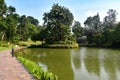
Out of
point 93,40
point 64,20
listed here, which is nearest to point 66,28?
point 64,20

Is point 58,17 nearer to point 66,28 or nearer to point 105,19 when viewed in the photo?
→ point 66,28

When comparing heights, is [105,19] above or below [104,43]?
above

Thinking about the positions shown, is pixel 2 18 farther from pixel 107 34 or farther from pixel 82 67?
pixel 82 67

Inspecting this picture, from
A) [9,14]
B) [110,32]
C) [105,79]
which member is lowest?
[105,79]

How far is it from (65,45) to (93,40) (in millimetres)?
22636

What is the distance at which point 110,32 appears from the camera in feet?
203

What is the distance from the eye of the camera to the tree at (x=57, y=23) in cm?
5635

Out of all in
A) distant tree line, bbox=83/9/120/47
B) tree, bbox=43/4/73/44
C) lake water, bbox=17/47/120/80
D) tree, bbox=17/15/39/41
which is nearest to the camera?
lake water, bbox=17/47/120/80

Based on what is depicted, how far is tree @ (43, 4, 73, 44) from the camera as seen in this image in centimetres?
5635

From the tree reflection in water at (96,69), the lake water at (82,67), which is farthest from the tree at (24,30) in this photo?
the tree reflection in water at (96,69)

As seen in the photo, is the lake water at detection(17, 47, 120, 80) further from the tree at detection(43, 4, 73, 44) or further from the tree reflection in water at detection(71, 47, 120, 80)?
the tree at detection(43, 4, 73, 44)

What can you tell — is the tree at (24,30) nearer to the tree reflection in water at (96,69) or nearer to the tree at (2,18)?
the tree at (2,18)

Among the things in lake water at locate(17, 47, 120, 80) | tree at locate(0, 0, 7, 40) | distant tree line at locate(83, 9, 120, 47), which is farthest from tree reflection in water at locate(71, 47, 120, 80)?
distant tree line at locate(83, 9, 120, 47)

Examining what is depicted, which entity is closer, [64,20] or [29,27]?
[64,20]
